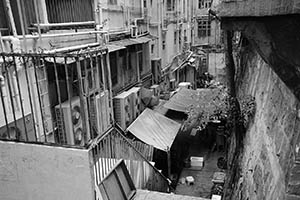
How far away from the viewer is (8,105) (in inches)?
252

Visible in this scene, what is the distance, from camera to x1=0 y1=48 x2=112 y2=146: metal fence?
5459mm

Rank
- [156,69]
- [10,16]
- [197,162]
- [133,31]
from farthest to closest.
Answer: [156,69]
[133,31]
[197,162]
[10,16]

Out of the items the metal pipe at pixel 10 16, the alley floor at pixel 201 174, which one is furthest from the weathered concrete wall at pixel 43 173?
the alley floor at pixel 201 174

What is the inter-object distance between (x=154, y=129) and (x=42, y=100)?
6.40 metres

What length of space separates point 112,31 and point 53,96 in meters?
5.09

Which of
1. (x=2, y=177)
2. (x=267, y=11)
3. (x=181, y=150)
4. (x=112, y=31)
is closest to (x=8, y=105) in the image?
(x=2, y=177)

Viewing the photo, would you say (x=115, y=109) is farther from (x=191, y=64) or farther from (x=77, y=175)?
(x=191, y=64)

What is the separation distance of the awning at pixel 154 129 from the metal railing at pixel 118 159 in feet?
8.98

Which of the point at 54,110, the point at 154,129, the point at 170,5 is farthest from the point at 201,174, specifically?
the point at 170,5

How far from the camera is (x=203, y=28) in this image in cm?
3180

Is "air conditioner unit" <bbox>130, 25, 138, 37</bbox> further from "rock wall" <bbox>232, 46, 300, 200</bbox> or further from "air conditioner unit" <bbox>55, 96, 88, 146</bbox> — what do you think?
"rock wall" <bbox>232, 46, 300, 200</bbox>

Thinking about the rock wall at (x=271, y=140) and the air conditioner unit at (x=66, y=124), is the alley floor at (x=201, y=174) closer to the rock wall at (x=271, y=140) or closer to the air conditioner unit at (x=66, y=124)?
the air conditioner unit at (x=66, y=124)

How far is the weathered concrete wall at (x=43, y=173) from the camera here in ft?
17.2

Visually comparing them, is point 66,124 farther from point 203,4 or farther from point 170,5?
point 203,4
